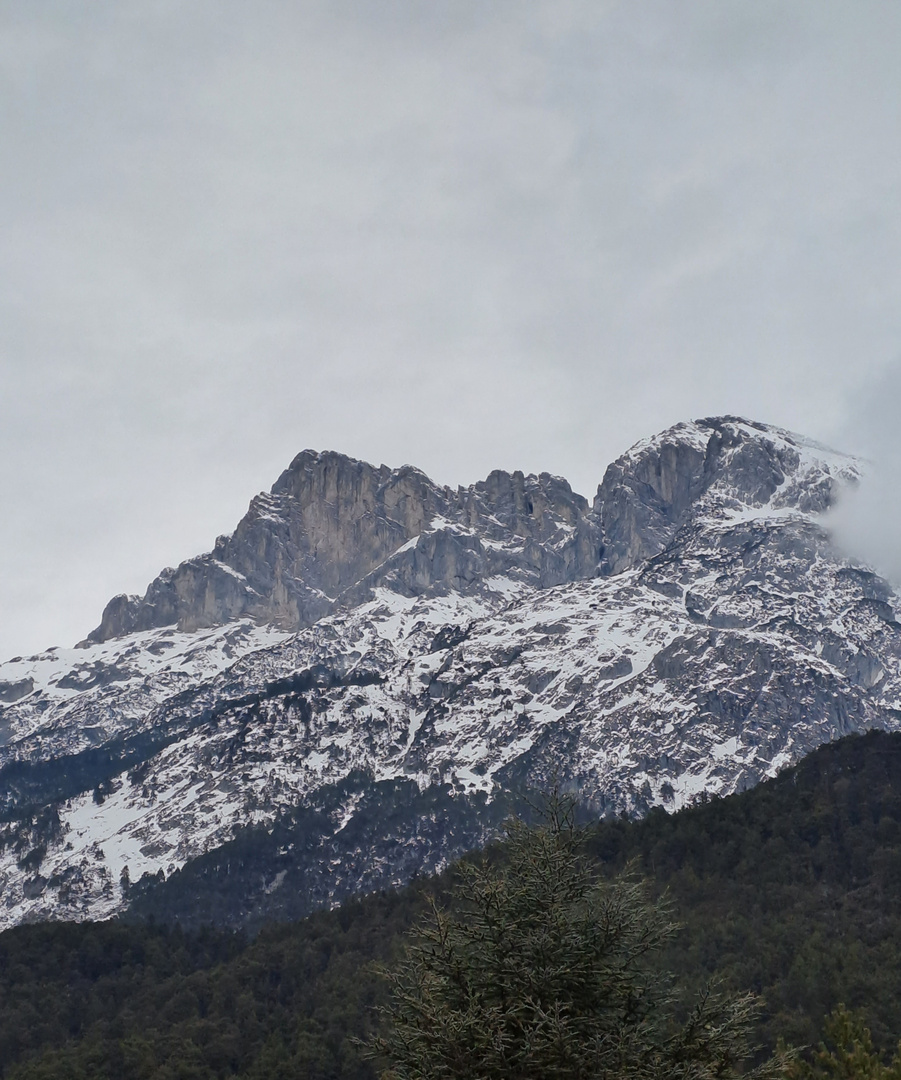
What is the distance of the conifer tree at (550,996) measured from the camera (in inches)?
969

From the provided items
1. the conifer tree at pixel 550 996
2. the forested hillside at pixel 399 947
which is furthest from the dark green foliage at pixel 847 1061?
the forested hillside at pixel 399 947

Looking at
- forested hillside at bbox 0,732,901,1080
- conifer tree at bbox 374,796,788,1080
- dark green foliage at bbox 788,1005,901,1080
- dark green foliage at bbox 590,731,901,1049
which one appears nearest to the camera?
conifer tree at bbox 374,796,788,1080

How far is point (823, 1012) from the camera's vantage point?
108 m

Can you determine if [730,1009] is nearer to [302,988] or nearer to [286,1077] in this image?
[286,1077]

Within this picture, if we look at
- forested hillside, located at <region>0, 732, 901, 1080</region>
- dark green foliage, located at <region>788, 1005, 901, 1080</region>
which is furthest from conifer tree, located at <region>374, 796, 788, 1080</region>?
forested hillside, located at <region>0, 732, 901, 1080</region>

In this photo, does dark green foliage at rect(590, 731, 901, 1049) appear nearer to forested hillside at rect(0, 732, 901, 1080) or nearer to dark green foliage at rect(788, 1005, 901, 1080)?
forested hillside at rect(0, 732, 901, 1080)

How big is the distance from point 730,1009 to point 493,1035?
5.13 metres

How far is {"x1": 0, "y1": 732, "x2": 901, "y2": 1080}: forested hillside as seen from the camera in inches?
4781

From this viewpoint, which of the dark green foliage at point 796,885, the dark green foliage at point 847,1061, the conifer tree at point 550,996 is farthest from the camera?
the dark green foliage at point 796,885

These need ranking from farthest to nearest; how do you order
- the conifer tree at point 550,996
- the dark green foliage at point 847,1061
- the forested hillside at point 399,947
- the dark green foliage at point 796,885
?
the forested hillside at point 399,947
the dark green foliage at point 796,885
the dark green foliage at point 847,1061
the conifer tree at point 550,996

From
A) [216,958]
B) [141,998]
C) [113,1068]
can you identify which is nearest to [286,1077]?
[113,1068]

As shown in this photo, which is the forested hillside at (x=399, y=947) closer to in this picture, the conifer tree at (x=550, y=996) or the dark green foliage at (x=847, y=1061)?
the dark green foliage at (x=847, y=1061)

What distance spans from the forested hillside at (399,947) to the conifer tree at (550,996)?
81.0m

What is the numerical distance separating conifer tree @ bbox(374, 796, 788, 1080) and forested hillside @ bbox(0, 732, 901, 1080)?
266 feet
